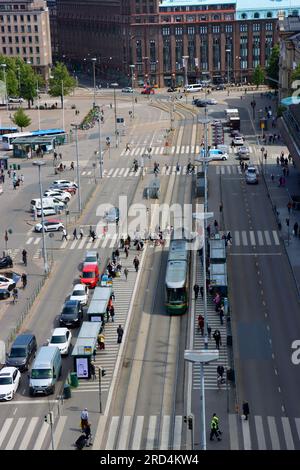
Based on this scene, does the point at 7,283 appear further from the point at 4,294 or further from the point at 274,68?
the point at 274,68

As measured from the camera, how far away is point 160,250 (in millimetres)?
79188

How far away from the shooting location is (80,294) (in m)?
66.7

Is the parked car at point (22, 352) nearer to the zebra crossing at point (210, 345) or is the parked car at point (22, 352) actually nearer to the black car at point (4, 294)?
the zebra crossing at point (210, 345)

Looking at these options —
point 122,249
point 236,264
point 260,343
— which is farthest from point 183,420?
point 122,249

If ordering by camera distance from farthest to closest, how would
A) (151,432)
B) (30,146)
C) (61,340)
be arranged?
(30,146)
(61,340)
(151,432)

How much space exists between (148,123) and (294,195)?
59.8m

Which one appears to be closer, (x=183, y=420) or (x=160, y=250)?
(x=183, y=420)

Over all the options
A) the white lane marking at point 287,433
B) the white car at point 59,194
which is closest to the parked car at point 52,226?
the white car at point 59,194

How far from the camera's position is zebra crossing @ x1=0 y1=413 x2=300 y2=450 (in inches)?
1837

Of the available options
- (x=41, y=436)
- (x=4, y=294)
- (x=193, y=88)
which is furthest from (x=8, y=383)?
(x=193, y=88)

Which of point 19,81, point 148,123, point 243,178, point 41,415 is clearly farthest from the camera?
point 19,81

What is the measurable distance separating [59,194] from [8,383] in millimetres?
47612

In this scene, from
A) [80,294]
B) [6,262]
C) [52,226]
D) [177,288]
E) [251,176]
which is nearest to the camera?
[177,288]

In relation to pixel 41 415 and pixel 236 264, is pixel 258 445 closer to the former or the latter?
pixel 41 415
